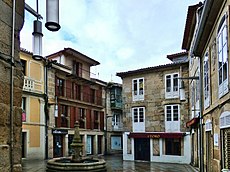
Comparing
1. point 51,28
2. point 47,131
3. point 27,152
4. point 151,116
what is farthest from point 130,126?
point 51,28

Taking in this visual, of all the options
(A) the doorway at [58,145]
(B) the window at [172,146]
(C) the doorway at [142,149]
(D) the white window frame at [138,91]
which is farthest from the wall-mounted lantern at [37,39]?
(A) the doorway at [58,145]

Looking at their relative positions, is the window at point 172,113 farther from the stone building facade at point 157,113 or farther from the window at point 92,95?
the window at point 92,95

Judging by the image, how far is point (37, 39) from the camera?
377cm

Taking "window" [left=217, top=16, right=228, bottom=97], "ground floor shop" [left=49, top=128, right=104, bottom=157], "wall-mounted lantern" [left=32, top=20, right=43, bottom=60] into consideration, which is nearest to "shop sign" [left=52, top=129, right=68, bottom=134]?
"ground floor shop" [left=49, top=128, right=104, bottom=157]

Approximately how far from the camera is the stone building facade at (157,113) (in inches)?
911

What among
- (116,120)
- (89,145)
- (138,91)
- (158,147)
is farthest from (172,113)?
(116,120)

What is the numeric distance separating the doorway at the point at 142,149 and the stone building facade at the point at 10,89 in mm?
22305

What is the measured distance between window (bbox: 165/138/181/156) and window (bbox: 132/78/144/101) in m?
4.30

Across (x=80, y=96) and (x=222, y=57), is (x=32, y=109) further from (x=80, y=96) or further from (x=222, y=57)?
(x=222, y=57)

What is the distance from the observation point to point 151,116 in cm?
2491

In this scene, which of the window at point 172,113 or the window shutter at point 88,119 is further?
the window shutter at point 88,119

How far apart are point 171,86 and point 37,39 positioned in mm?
20994

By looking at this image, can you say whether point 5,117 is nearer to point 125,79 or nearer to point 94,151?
point 125,79

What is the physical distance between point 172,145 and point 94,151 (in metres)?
10.3
